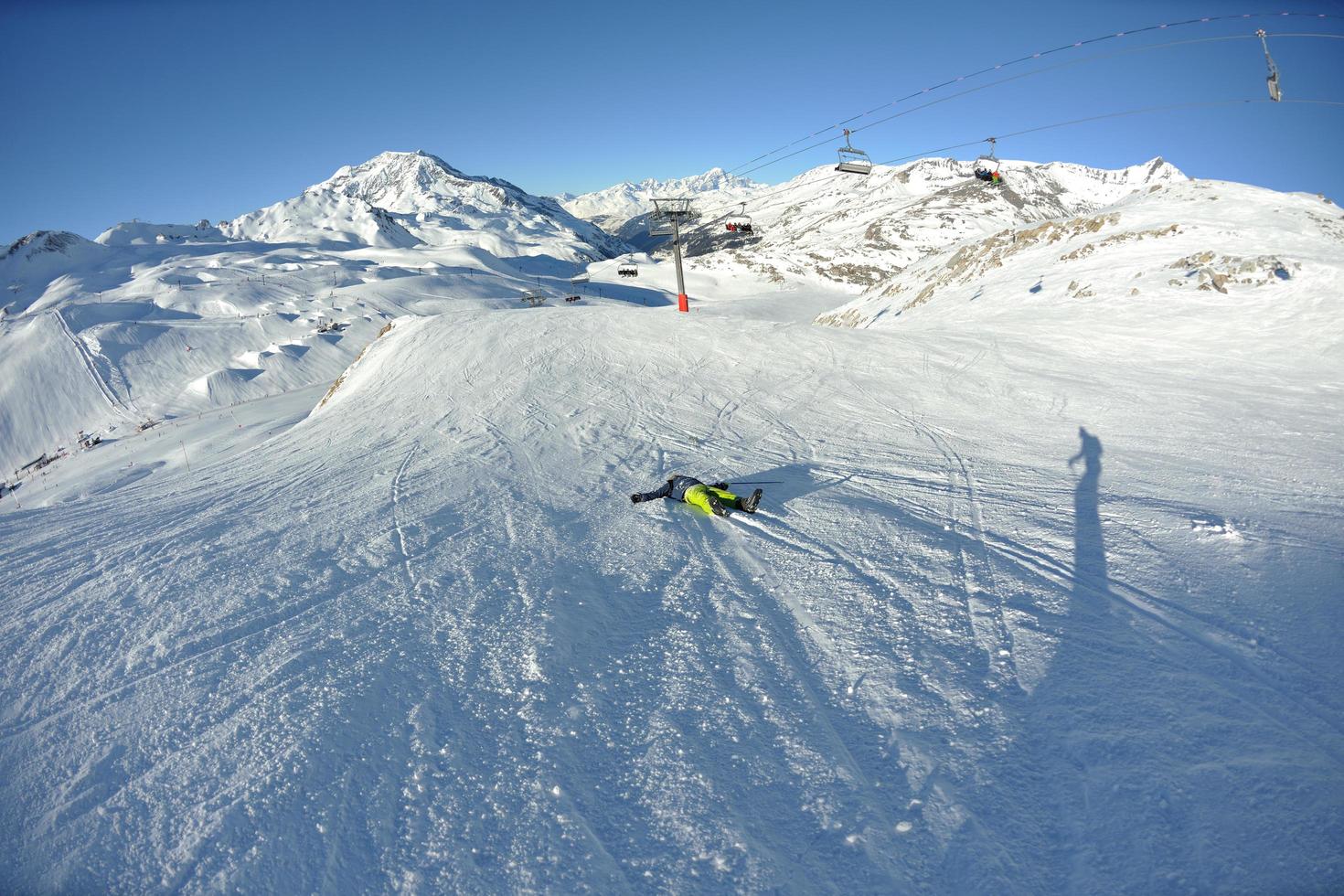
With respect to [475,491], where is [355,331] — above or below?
above

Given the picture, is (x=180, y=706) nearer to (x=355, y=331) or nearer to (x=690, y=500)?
(x=690, y=500)

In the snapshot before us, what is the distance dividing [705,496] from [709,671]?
9.69ft

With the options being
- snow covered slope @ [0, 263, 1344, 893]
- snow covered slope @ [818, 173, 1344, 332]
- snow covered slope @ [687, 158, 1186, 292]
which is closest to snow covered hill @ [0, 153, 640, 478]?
snow covered slope @ [687, 158, 1186, 292]

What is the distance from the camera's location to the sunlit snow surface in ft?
9.97

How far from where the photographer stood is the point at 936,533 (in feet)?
20.7

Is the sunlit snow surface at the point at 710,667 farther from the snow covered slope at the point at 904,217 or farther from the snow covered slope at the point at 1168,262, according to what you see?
the snow covered slope at the point at 904,217

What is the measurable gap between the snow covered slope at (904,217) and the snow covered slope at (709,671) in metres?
21.6

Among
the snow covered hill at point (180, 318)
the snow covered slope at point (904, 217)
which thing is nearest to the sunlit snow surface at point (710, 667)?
the snow covered slope at point (904, 217)

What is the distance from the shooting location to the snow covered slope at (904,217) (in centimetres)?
8106

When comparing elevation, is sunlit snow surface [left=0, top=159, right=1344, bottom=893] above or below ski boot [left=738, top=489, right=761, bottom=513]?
below

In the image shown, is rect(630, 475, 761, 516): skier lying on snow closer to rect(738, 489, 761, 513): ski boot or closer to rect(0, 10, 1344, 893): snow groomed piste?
rect(738, 489, 761, 513): ski boot

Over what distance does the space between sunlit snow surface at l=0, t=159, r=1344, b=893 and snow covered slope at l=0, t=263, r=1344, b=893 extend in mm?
27

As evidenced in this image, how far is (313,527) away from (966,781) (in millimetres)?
7927

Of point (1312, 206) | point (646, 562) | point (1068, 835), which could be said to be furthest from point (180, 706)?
point (1312, 206)
